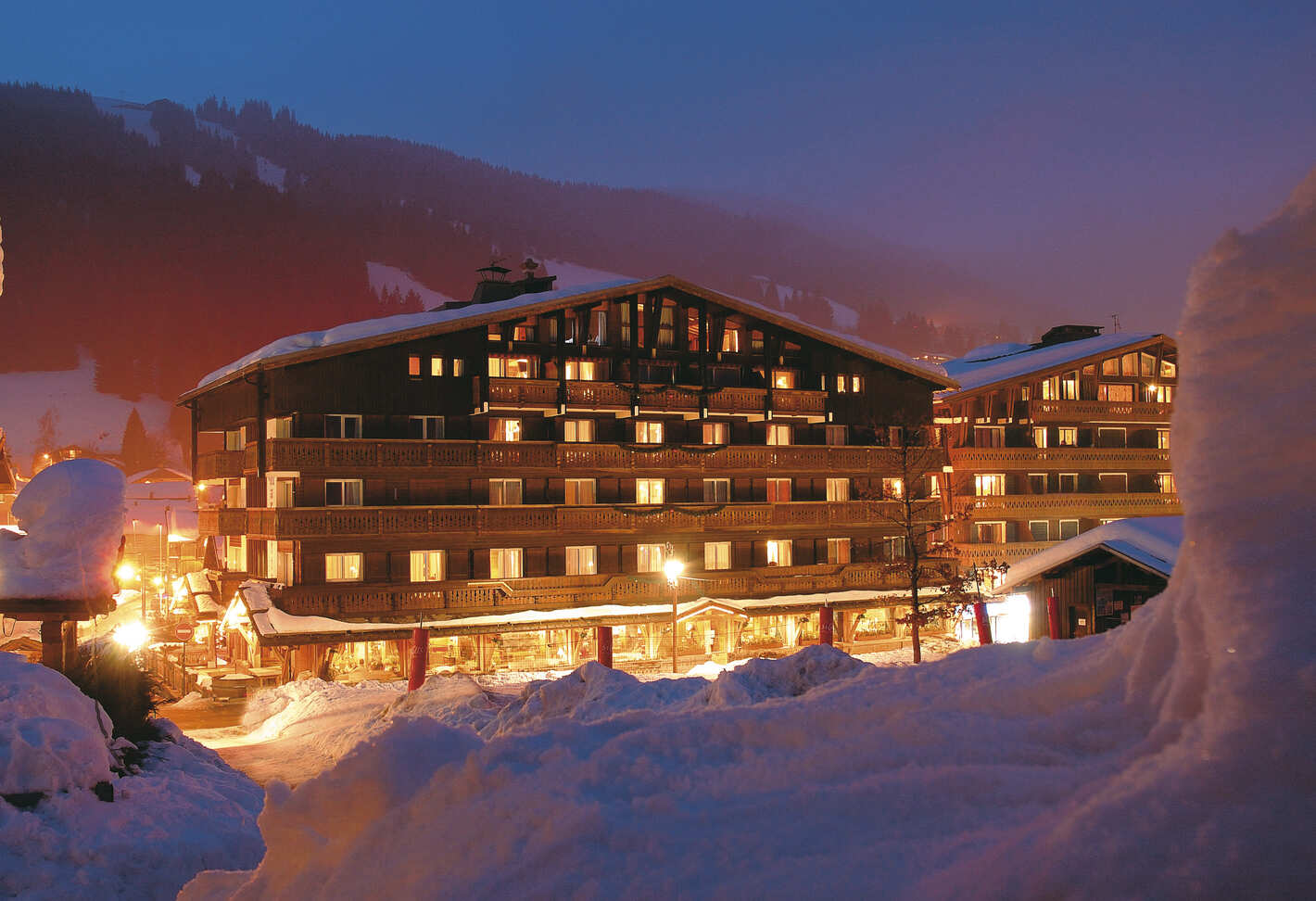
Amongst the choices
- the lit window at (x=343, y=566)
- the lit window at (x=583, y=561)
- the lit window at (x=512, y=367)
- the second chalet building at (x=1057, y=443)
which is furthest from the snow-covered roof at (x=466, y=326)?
the lit window at (x=583, y=561)

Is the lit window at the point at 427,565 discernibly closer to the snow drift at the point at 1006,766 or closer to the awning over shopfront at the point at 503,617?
the awning over shopfront at the point at 503,617

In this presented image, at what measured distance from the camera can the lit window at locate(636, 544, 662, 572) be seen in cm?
4219

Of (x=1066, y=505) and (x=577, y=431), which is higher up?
(x=577, y=431)

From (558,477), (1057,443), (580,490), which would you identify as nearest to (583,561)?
(580,490)

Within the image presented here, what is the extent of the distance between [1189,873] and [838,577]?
43.4 m

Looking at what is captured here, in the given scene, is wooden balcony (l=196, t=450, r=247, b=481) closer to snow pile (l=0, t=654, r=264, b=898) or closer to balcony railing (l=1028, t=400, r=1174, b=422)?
snow pile (l=0, t=654, r=264, b=898)

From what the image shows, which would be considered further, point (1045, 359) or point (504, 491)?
point (1045, 359)

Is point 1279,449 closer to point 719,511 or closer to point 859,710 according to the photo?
point 859,710

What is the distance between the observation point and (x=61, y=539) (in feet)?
48.3

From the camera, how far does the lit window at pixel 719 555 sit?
43.5 metres

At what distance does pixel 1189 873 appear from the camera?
9.40ft

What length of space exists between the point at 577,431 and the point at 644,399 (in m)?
2.98

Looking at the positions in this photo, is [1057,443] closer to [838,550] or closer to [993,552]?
[993,552]

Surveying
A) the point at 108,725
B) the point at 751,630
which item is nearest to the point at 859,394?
the point at 751,630
